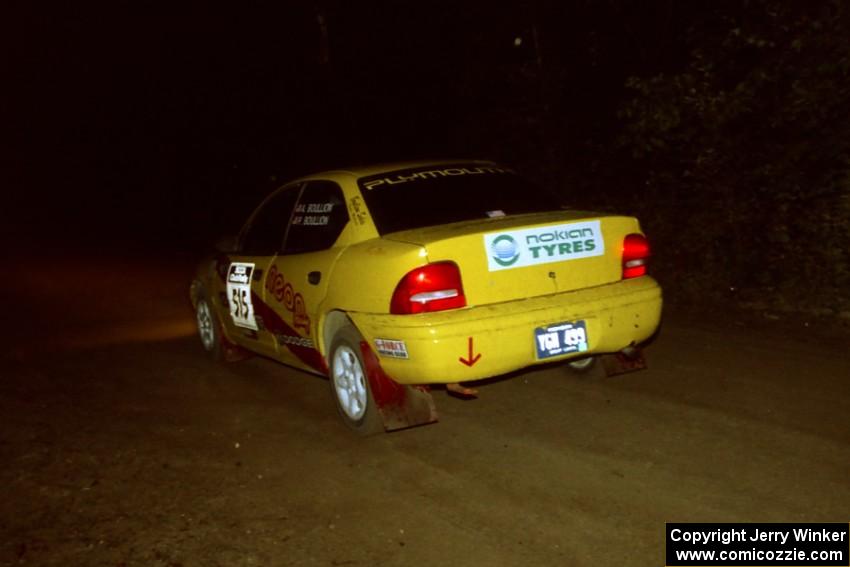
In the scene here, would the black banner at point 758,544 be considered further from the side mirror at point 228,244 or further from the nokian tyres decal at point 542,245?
the side mirror at point 228,244

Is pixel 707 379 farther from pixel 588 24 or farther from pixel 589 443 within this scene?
pixel 588 24

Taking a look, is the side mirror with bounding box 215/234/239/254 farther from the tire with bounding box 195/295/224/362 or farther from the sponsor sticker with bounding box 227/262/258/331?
the tire with bounding box 195/295/224/362

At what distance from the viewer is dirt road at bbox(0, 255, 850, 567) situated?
3.88 meters

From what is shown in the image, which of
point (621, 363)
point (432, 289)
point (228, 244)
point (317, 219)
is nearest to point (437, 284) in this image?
point (432, 289)

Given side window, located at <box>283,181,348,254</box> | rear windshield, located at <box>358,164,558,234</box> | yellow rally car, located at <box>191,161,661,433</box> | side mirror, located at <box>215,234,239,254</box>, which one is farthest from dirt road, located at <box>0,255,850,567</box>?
rear windshield, located at <box>358,164,558,234</box>

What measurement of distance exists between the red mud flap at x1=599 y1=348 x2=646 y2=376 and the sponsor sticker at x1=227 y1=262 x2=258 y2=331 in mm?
2644

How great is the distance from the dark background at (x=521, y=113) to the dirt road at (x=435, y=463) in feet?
6.66

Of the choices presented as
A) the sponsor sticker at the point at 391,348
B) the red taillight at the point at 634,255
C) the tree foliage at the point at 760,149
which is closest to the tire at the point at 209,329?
the sponsor sticker at the point at 391,348

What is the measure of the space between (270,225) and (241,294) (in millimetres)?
600

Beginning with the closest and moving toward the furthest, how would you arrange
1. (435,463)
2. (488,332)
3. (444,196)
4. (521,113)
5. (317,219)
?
(488,332)
(435,463)
(444,196)
(317,219)
(521,113)

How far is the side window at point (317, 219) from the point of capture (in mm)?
5609

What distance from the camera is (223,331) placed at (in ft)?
24.7

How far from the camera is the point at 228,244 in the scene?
280 inches

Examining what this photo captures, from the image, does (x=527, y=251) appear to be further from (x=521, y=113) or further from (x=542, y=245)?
(x=521, y=113)
